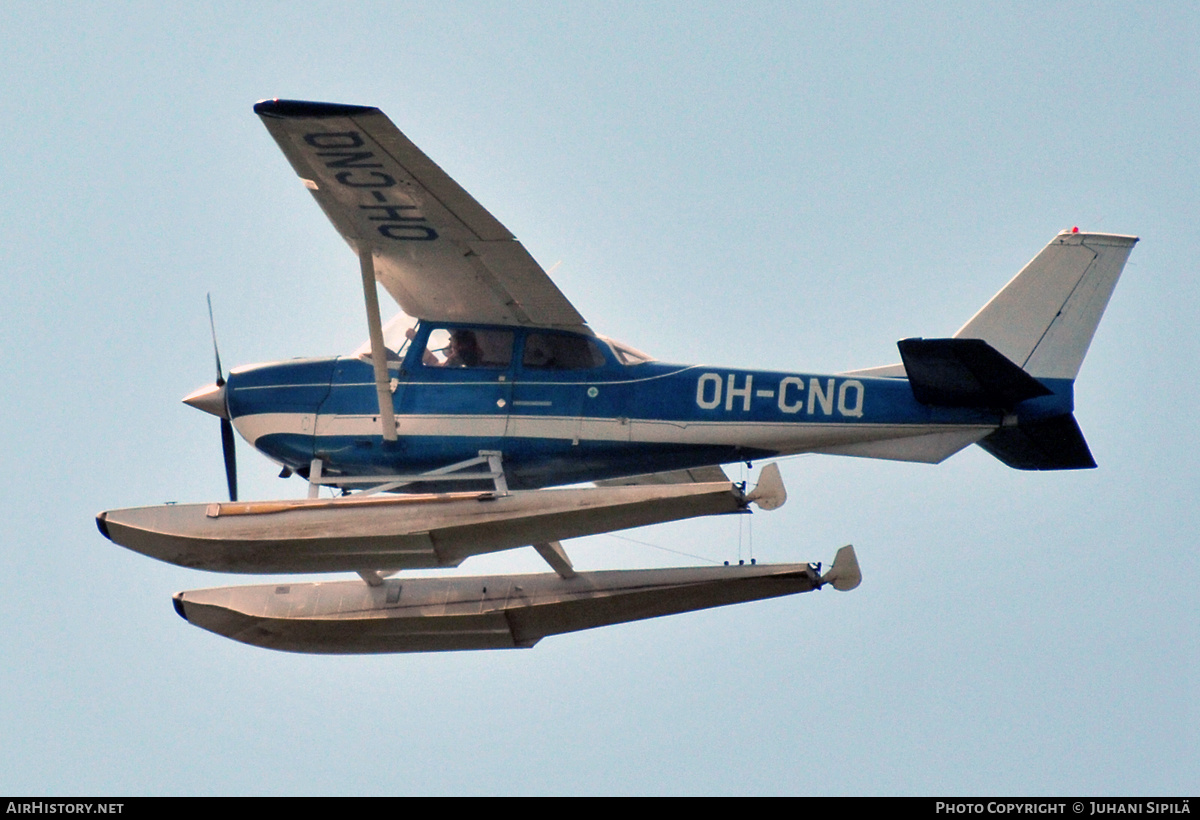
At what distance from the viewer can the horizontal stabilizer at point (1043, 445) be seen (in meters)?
16.8

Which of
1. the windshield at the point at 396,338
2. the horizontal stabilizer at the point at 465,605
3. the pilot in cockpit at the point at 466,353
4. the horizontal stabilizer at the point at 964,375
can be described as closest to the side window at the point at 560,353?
the pilot in cockpit at the point at 466,353

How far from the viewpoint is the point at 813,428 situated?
1706cm

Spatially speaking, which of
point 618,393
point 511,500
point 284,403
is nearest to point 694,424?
point 618,393

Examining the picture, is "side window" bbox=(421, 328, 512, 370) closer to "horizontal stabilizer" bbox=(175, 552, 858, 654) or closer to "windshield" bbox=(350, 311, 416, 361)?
"windshield" bbox=(350, 311, 416, 361)

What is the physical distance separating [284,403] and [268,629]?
7.84 ft

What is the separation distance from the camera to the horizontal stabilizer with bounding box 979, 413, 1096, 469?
1680cm

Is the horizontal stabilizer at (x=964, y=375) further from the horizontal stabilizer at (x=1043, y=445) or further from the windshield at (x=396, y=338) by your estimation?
the windshield at (x=396, y=338)

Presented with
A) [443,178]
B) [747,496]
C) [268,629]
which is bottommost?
[268,629]

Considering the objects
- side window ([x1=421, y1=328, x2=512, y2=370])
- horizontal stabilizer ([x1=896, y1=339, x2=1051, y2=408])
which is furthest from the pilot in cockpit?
horizontal stabilizer ([x1=896, y1=339, x2=1051, y2=408])

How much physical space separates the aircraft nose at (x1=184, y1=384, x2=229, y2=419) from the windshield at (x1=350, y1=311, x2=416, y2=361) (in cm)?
155

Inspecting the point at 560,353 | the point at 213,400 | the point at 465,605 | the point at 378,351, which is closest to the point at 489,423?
the point at 560,353

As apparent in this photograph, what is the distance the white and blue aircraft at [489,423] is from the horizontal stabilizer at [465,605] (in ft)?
0.09

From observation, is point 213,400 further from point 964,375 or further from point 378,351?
point 964,375
